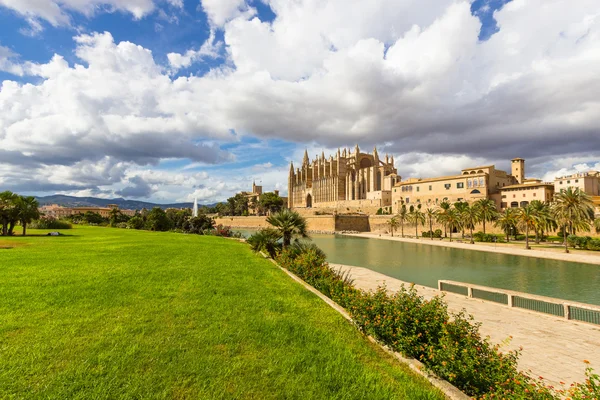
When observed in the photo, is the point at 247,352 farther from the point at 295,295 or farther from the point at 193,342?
the point at 295,295

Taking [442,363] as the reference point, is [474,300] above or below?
below

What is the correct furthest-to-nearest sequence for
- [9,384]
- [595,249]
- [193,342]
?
1. [595,249]
2. [193,342]
3. [9,384]

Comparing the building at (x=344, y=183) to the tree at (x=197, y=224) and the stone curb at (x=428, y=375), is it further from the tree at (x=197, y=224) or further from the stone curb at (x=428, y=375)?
the stone curb at (x=428, y=375)

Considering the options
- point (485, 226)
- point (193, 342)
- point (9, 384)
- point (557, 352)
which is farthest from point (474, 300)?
point (485, 226)

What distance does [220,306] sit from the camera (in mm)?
6926

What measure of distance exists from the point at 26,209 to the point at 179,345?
108 feet

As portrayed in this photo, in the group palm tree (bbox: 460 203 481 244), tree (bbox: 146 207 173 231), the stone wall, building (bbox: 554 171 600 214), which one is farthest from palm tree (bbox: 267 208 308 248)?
building (bbox: 554 171 600 214)

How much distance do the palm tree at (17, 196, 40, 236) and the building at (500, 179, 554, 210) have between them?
66923 mm

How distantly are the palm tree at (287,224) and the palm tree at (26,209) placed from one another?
2533 centimetres

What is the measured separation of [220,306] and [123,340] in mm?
2244

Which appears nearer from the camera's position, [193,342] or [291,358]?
[291,358]

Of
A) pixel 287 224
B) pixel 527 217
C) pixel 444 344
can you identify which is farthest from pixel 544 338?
pixel 527 217

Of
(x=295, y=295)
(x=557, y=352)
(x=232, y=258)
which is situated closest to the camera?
(x=557, y=352)

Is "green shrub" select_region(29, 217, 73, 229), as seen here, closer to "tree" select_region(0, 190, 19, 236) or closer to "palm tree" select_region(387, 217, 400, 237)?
"tree" select_region(0, 190, 19, 236)
